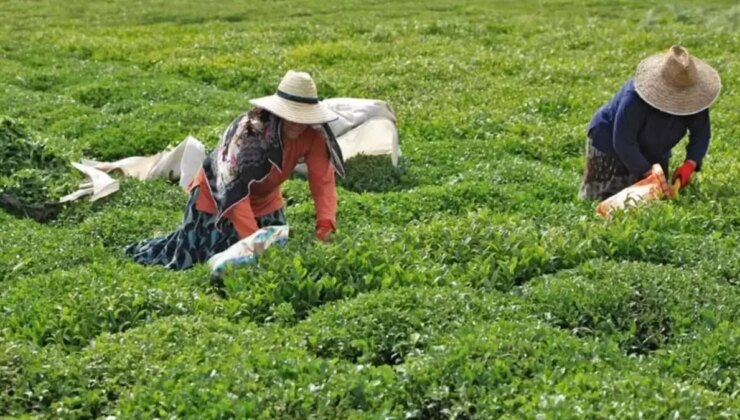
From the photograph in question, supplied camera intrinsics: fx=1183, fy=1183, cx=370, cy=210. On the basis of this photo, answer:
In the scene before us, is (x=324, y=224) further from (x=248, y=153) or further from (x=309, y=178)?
(x=248, y=153)

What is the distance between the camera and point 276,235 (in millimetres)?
8992

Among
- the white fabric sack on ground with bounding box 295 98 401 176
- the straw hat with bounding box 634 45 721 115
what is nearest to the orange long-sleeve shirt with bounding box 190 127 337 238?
the straw hat with bounding box 634 45 721 115

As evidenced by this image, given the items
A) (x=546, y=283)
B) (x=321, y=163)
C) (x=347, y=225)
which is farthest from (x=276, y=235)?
(x=546, y=283)

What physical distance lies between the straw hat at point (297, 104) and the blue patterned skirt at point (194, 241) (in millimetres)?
1061

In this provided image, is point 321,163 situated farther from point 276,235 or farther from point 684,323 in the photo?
point 684,323

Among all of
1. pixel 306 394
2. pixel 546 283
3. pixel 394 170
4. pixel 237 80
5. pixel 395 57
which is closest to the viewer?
pixel 306 394

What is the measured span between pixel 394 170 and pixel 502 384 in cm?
588

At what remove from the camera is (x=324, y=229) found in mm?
9156

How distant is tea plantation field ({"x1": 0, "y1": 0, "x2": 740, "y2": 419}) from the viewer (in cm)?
659

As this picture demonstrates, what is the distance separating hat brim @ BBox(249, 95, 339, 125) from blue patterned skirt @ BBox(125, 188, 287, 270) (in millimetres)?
1049

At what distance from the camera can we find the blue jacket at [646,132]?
10133 mm

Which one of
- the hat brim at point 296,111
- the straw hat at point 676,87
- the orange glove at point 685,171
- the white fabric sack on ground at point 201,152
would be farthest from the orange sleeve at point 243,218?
the orange glove at point 685,171

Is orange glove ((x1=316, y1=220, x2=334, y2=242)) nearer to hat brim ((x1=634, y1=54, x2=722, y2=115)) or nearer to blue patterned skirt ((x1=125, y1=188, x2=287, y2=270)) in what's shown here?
blue patterned skirt ((x1=125, y1=188, x2=287, y2=270))

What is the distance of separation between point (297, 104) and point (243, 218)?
0.99 metres
